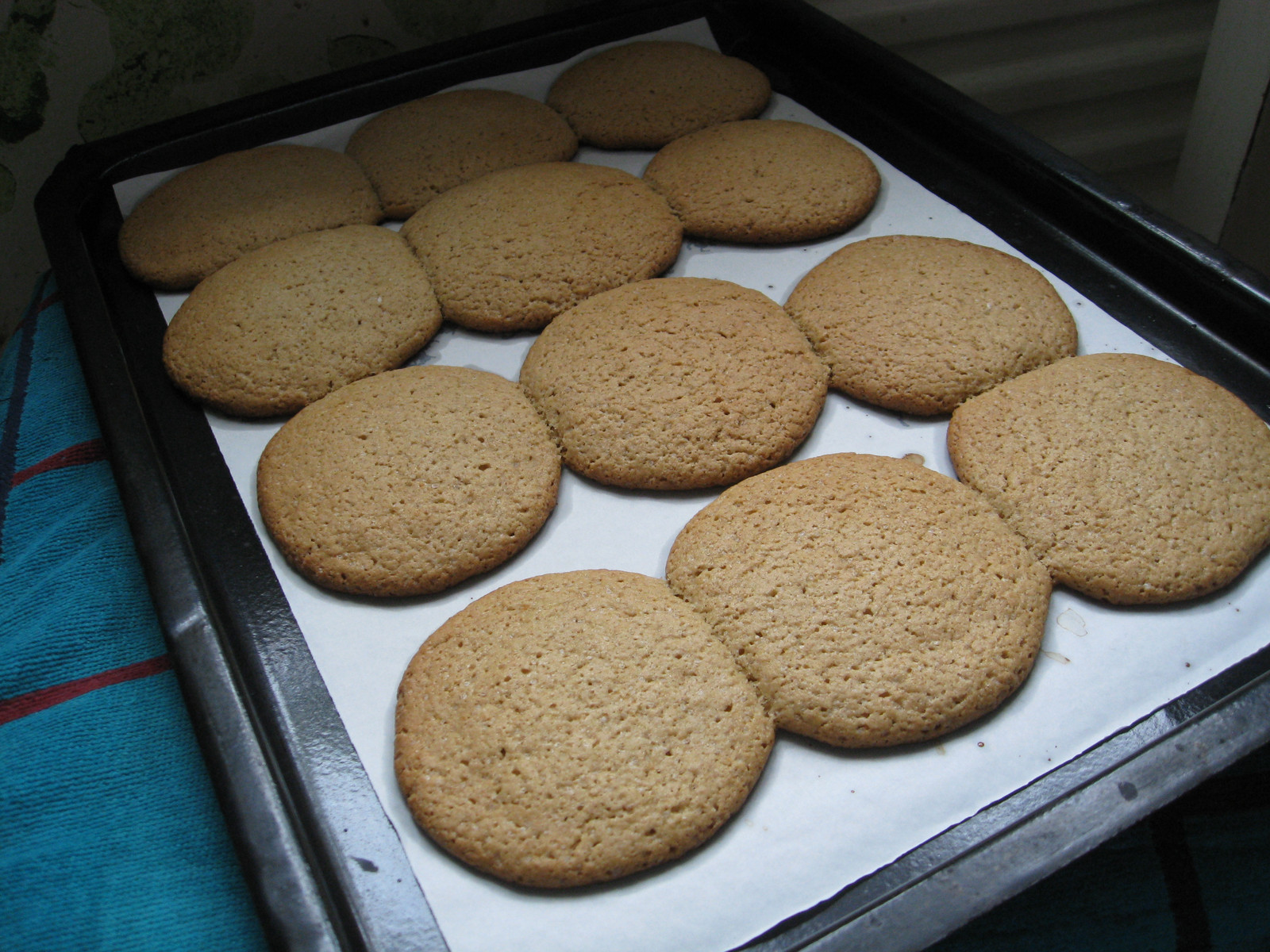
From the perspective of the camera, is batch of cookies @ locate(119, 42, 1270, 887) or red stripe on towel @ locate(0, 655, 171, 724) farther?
red stripe on towel @ locate(0, 655, 171, 724)

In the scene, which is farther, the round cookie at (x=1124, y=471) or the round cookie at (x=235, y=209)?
the round cookie at (x=235, y=209)

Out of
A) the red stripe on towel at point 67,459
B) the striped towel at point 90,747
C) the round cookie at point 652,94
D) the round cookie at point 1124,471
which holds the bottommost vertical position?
the striped towel at point 90,747

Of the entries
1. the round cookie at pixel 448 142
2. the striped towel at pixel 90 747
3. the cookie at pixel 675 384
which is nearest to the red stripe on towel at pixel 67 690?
the striped towel at pixel 90 747

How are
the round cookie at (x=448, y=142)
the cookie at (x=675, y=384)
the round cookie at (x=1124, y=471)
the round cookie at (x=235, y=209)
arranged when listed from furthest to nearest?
the round cookie at (x=448, y=142)
the round cookie at (x=235, y=209)
the cookie at (x=675, y=384)
the round cookie at (x=1124, y=471)

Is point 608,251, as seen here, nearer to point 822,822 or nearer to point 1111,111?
point 822,822

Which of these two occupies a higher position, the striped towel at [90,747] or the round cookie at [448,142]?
the round cookie at [448,142]

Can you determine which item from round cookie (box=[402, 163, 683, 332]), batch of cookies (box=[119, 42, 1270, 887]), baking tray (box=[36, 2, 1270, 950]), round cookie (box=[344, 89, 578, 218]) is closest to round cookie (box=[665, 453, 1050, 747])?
batch of cookies (box=[119, 42, 1270, 887])

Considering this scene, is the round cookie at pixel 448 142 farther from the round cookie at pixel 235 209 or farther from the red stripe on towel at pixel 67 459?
the red stripe on towel at pixel 67 459

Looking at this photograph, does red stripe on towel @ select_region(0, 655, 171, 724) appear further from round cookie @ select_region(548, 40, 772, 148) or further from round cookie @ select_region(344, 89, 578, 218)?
round cookie @ select_region(548, 40, 772, 148)

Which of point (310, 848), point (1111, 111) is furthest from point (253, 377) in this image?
point (1111, 111)
